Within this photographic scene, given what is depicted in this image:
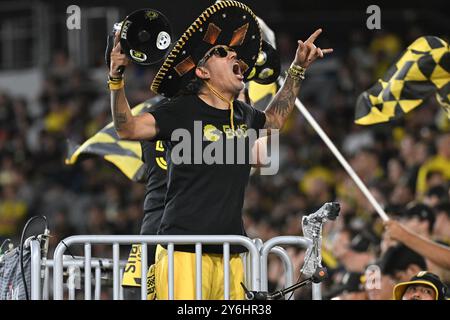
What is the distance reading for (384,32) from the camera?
14.3m

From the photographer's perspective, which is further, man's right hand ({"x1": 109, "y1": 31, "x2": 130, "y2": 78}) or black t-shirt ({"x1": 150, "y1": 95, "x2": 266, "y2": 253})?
black t-shirt ({"x1": 150, "y1": 95, "x2": 266, "y2": 253})

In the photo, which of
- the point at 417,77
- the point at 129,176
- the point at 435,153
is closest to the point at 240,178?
the point at 129,176

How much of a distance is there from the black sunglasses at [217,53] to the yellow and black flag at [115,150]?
2008 mm

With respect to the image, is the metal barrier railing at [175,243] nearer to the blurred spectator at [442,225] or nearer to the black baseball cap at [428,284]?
the black baseball cap at [428,284]

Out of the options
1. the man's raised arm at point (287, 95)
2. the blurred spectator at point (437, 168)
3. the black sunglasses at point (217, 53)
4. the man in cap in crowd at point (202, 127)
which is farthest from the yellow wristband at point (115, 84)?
the blurred spectator at point (437, 168)

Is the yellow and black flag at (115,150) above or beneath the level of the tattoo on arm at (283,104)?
beneath

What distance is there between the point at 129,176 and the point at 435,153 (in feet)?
11.7

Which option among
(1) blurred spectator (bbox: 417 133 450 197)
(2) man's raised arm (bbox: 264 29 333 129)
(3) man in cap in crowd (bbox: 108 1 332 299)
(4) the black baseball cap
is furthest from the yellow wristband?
(1) blurred spectator (bbox: 417 133 450 197)

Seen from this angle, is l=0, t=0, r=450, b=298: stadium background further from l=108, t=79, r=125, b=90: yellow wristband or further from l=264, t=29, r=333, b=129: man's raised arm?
l=108, t=79, r=125, b=90: yellow wristband

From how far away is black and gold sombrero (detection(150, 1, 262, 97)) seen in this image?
6094mm

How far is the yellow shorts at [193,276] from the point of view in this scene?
19.4 ft

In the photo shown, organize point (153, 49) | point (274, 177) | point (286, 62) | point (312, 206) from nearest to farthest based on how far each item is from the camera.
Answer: point (153, 49)
point (312, 206)
point (274, 177)
point (286, 62)

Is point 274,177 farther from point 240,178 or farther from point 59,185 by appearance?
point 240,178

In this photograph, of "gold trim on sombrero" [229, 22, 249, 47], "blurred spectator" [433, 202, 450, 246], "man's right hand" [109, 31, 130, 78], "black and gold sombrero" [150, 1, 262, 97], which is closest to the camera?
"man's right hand" [109, 31, 130, 78]
